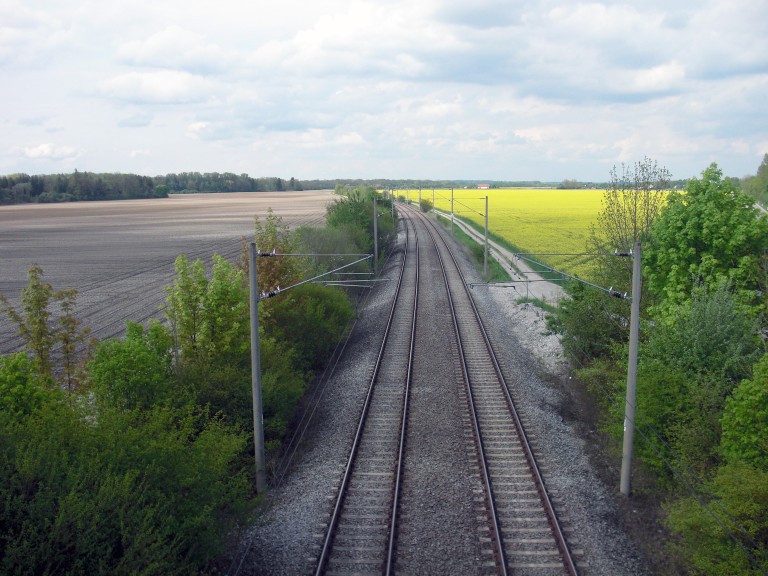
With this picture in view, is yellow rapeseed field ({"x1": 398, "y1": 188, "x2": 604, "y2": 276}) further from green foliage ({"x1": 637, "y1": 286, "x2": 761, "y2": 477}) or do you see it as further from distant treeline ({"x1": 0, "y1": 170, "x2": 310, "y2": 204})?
distant treeline ({"x1": 0, "y1": 170, "x2": 310, "y2": 204})

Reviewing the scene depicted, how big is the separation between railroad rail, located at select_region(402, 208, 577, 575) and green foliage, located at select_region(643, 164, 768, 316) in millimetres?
6312

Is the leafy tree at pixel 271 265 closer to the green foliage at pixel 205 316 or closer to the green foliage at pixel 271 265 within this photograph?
the green foliage at pixel 271 265

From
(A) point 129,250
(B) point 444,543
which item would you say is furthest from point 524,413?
(A) point 129,250

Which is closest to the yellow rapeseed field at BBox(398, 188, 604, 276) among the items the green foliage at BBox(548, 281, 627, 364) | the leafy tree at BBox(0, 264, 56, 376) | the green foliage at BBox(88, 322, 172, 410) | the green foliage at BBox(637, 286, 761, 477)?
the green foliage at BBox(548, 281, 627, 364)

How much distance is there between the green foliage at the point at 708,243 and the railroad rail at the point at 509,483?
631 centimetres

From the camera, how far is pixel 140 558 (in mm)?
9055

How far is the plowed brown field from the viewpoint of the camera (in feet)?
131

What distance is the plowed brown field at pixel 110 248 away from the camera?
131ft

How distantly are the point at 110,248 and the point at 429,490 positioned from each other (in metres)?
66.1

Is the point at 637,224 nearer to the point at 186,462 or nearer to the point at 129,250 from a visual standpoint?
the point at 186,462

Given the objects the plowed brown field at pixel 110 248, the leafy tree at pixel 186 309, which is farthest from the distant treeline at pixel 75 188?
the leafy tree at pixel 186 309

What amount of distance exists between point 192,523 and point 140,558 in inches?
55.4

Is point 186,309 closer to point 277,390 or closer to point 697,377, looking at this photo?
point 277,390

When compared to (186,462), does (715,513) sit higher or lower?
lower
